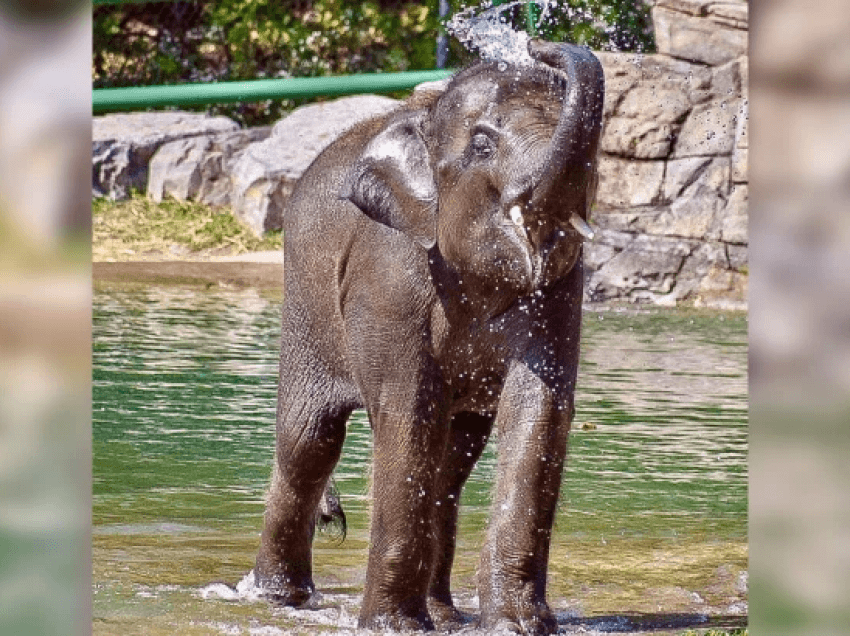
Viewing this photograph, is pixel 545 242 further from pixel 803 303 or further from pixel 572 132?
pixel 803 303

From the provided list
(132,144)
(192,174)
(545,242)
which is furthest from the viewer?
(132,144)

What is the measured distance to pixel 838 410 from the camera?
854 millimetres

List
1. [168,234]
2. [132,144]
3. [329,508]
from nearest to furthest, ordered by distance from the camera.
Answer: [329,508], [168,234], [132,144]

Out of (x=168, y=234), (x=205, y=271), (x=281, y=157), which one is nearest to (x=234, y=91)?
(x=205, y=271)

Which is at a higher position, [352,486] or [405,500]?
[405,500]

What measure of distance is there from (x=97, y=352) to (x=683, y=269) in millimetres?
4689

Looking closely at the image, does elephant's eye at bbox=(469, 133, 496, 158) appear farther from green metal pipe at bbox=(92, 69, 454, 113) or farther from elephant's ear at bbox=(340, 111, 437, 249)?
green metal pipe at bbox=(92, 69, 454, 113)

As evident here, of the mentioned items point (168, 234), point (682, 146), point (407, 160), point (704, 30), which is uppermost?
point (407, 160)

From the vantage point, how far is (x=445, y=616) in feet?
14.8

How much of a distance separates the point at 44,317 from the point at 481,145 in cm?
314

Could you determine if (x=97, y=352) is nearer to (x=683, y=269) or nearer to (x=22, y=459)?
(x=683, y=269)

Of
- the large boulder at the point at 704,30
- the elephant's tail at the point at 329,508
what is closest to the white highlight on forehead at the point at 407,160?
the elephant's tail at the point at 329,508

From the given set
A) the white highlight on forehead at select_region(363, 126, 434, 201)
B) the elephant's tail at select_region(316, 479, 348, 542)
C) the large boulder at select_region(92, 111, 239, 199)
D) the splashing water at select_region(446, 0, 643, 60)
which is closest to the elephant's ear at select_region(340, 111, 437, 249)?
the white highlight on forehead at select_region(363, 126, 434, 201)

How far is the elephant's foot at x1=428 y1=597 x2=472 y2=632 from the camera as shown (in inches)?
176
